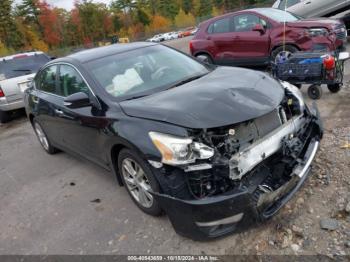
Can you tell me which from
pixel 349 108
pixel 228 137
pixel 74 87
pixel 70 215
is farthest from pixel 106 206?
pixel 349 108

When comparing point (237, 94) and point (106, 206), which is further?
point (106, 206)

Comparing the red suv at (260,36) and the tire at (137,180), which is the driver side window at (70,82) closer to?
the tire at (137,180)

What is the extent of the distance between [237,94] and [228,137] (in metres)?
0.53

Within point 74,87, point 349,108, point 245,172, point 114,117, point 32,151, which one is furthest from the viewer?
point 32,151

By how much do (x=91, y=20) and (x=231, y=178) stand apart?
254ft

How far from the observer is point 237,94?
3.17m

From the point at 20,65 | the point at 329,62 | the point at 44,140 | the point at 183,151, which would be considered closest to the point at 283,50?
the point at 329,62

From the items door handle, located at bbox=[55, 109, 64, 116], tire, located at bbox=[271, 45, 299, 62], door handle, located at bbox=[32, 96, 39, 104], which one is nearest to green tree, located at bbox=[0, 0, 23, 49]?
tire, located at bbox=[271, 45, 299, 62]

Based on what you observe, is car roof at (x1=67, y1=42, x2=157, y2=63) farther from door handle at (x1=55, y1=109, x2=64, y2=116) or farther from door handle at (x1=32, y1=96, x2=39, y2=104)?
door handle at (x1=32, y1=96, x2=39, y2=104)

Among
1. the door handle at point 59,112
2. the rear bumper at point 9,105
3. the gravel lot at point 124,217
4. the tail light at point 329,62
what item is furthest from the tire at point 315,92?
the rear bumper at point 9,105

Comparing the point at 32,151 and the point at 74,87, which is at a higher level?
the point at 74,87

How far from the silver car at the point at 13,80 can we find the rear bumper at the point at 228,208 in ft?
21.2

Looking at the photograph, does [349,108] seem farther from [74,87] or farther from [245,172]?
[74,87]

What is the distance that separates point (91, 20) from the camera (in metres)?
73.9
